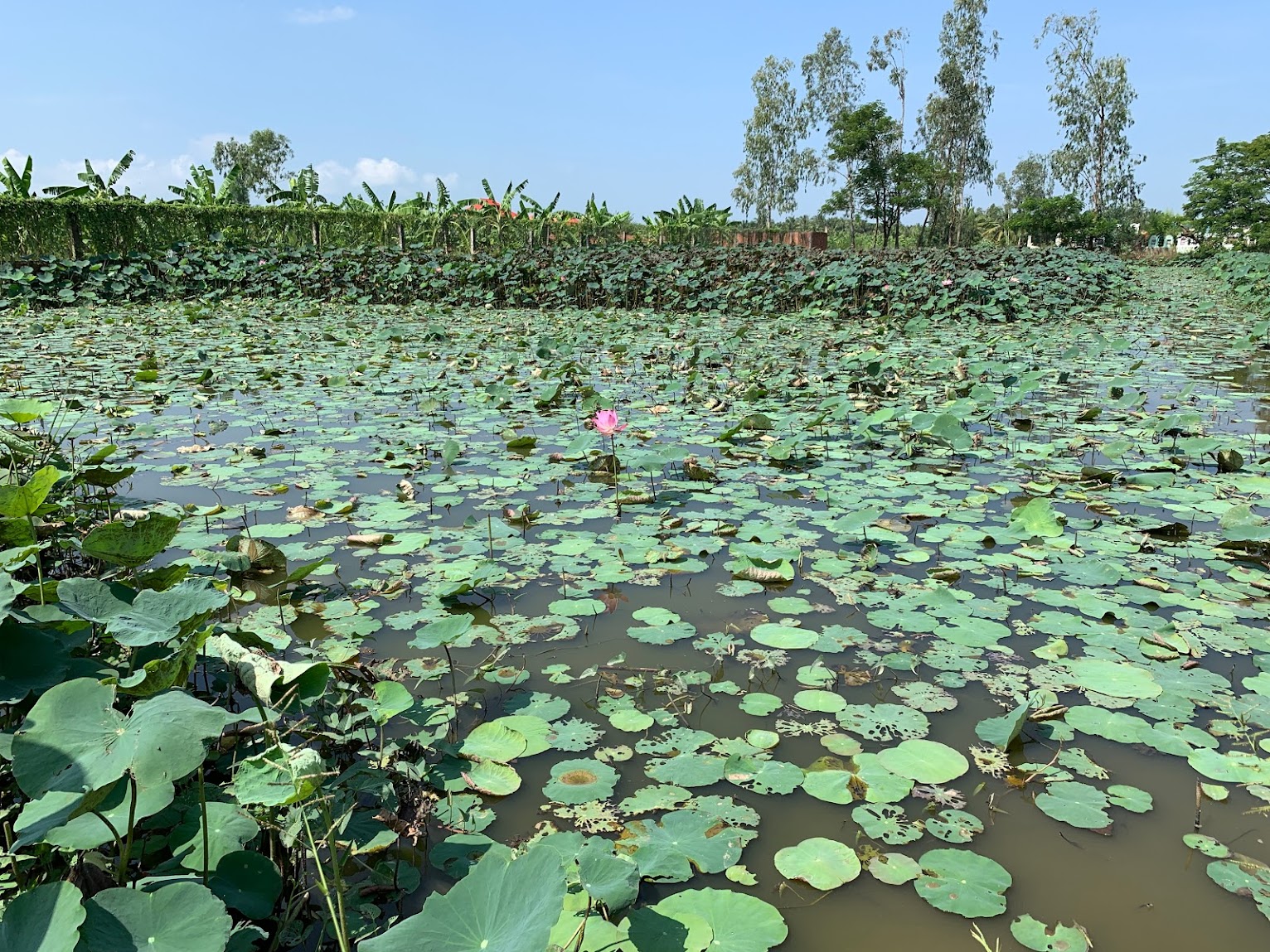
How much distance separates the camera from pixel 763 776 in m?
1.59

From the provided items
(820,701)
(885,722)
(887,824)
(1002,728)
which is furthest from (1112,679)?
(887,824)

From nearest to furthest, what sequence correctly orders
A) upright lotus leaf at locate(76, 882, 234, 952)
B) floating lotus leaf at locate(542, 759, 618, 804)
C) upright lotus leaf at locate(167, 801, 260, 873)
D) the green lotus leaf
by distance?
upright lotus leaf at locate(76, 882, 234, 952), upright lotus leaf at locate(167, 801, 260, 873), floating lotus leaf at locate(542, 759, 618, 804), the green lotus leaf

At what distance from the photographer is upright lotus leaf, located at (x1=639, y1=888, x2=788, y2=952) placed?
116 centimetres

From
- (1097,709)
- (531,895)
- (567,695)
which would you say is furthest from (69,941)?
(1097,709)

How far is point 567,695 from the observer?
75.2 inches

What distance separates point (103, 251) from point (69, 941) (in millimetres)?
16285

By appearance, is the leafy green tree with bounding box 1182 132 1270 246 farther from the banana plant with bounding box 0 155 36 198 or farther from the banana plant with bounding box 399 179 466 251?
the banana plant with bounding box 0 155 36 198

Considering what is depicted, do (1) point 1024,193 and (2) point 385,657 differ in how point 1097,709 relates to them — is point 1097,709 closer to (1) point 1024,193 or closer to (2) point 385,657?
(2) point 385,657

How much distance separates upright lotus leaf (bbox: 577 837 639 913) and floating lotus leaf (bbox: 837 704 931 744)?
81 cm

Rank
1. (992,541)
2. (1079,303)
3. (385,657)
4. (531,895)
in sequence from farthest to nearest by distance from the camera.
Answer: (1079,303) → (992,541) → (385,657) → (531,895)

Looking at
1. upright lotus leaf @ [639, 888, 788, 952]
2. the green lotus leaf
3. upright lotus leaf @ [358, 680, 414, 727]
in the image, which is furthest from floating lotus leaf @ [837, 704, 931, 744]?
upright lotus leaf @ [358, 680, 414, 727]

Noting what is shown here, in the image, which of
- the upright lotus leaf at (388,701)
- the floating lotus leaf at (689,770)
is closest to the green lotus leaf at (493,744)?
the upright lotus leaf at (388,701)

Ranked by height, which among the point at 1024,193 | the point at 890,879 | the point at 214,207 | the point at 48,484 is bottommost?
the point at 890,879

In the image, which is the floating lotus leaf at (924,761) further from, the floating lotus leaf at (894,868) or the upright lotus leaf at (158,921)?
the upright lotus leaf at (158,921)
